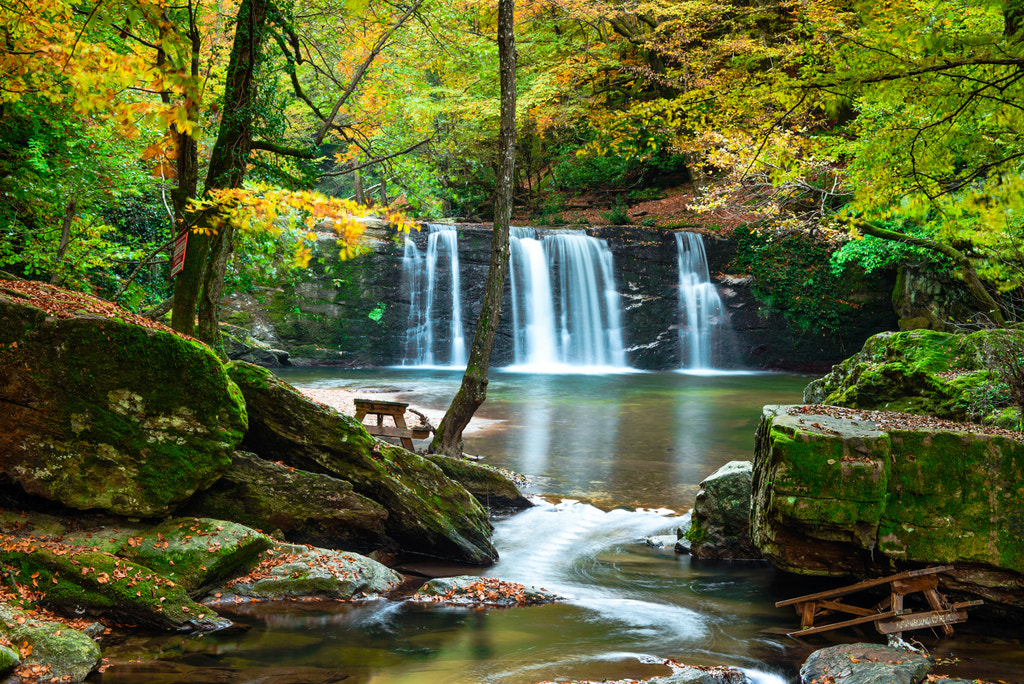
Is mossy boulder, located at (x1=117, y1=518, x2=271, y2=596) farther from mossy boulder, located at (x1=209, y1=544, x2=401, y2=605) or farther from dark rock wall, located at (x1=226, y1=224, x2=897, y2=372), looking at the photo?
dark rock wall, located at (x1=226, y1=224, x2=897, y2=372)

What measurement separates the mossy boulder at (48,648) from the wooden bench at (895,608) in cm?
420

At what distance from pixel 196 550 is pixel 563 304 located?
60.6 feet

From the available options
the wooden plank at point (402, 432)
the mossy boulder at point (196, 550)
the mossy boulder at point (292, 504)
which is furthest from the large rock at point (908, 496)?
the wooden plank at point (402, 432)

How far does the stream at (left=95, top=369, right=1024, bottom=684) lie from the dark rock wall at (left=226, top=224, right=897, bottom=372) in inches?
464

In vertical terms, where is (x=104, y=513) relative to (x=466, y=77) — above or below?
below

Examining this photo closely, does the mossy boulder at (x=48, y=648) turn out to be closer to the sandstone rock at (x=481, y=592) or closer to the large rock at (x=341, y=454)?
the sandstone rock at (x=481, y=592)

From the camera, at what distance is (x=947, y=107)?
4.12 metres

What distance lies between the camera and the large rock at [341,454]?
5.92 meters

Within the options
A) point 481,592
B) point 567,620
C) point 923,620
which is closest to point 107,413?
point 481,592

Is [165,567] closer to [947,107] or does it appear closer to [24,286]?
[24,286]

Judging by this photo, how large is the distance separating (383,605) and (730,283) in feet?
66.0

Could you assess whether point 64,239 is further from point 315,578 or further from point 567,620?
point 567,620

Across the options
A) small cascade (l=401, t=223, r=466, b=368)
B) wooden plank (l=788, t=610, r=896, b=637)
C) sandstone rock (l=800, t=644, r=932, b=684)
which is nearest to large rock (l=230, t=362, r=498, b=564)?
wooden plank (l=788, t=610, r=896, b=637)


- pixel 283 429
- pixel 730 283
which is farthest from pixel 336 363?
pixel 283 429
